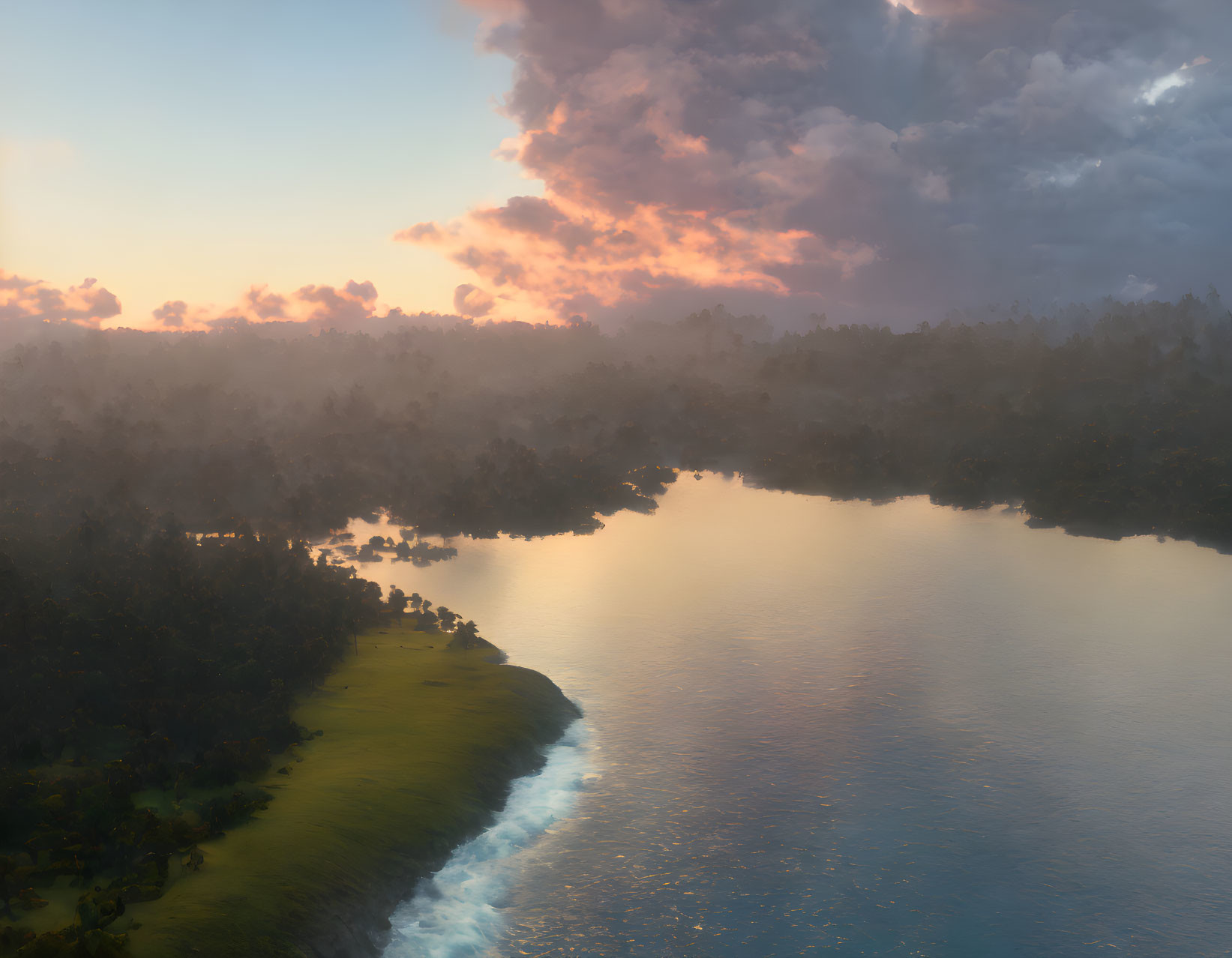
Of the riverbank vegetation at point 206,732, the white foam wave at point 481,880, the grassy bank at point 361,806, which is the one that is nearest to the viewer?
the grassy bank at point 361,806

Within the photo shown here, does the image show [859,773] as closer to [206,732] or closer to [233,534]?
[206,732]

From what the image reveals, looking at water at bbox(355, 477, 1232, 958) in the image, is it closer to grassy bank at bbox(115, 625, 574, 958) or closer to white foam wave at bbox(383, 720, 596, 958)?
white foam wave at bbox(383, 720, 596, 958)

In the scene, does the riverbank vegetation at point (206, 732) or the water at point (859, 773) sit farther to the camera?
the water at point (859, 773)

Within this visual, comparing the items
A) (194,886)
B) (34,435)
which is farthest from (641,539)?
(34,435)

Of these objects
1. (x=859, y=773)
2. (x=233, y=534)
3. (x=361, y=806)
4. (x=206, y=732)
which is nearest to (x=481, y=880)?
(x=361, y=806)

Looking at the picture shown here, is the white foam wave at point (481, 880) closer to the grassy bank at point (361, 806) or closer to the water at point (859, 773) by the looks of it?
the water at point (859, 773)

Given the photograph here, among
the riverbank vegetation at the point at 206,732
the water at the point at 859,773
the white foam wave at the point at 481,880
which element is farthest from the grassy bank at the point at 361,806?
the water at the point at 859,773

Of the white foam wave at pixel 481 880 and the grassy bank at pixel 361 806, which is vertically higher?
the grassy bank at pixel 361 806

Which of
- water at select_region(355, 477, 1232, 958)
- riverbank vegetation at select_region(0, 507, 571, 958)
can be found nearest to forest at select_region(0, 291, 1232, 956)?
riverbank vegetation at select_region(0, 507, 571, 958)

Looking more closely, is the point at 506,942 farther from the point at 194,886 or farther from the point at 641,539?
the point at 641,539
